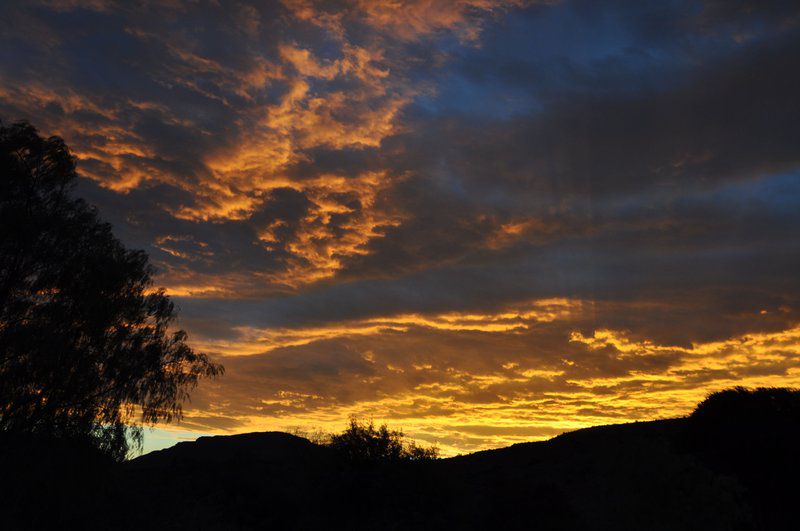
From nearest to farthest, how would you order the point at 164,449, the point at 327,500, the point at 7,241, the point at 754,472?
the point at 754,472, the point at 7,241, the point at 327,500, the point at 164,449

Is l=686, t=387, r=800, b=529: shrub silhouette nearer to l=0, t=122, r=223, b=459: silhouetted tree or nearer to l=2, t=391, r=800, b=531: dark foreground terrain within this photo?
l=2, t=391, r=800, b=531: dark foreground terrain

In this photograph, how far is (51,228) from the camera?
1078 inches

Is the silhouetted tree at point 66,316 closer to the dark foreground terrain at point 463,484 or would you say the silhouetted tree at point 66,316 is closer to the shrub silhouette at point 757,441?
the dark foreground terrain at point 463,484

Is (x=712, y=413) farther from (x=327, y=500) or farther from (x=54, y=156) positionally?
(x=54, y=156)

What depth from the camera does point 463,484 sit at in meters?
32.2

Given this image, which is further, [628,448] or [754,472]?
[628,448]

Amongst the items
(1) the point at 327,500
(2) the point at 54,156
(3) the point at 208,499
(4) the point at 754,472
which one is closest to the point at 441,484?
(1) the point at 327,500

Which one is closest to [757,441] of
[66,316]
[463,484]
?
[463,484]

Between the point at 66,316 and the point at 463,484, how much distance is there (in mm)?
20379

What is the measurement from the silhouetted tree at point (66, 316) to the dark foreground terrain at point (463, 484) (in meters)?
1.70

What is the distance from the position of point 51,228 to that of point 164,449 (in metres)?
17.0

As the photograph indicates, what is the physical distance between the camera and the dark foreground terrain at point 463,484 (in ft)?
76.7

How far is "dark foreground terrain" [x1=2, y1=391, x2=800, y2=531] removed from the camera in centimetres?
2338

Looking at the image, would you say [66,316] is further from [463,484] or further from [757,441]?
[757,441]
